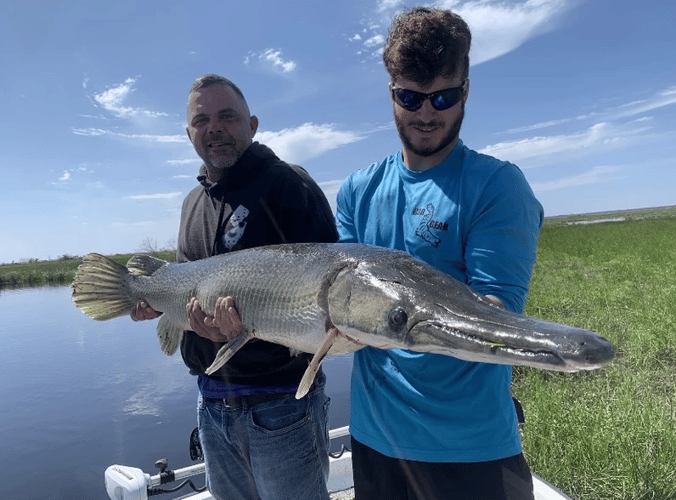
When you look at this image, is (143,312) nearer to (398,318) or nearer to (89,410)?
(398,318)

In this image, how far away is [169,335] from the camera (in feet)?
11.1

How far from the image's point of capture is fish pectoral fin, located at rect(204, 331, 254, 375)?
254 centimetres

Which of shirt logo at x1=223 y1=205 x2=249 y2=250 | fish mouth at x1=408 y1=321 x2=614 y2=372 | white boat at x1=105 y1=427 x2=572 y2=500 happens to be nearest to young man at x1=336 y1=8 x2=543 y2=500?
fish mouth at x1=408 y1=321 x2=614 y2=372

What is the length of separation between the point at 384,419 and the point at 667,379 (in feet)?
22.8

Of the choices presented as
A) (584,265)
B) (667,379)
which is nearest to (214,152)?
(667,379)

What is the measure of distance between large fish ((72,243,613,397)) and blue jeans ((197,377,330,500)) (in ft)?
1.70

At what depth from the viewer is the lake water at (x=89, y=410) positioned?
387 inches

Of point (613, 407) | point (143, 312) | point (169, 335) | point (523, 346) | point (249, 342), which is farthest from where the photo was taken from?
point (613, 407)

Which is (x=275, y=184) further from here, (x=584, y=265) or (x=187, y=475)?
(x=584, y=265)

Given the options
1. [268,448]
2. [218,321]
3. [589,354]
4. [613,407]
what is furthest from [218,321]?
[613,407]

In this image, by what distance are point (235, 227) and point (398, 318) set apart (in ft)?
5.22

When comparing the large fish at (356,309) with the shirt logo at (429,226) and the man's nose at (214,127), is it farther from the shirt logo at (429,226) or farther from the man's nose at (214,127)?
the man's nose at (214,127)

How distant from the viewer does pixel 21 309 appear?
115ft

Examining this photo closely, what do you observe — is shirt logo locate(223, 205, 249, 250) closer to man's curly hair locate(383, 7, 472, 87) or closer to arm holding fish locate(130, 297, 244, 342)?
arm holding fish locate(130, 297, 244, 342)
